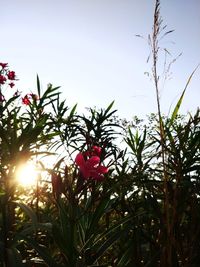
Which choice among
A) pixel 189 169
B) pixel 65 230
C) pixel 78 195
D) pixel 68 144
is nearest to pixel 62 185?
pixel 78 195

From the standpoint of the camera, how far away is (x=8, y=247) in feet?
3.51

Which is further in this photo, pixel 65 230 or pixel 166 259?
pixel 65 230

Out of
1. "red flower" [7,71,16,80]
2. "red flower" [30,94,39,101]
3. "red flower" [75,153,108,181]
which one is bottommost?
"red flower" [75,153,108,181]

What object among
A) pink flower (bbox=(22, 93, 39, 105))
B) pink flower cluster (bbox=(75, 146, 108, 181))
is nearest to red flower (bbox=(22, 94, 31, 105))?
pink flower (bbox=(22, 93, 39, 105))

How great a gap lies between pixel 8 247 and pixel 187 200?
78 centimetres

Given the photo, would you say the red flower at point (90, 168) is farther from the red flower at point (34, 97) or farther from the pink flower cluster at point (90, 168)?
the red flower at point (34, 97)

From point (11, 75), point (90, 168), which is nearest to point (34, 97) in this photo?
point (11, 75)

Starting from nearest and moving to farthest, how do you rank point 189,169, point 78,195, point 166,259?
point 166,259, point 78,195, point 189,169

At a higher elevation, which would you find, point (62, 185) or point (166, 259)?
point (62, 185)

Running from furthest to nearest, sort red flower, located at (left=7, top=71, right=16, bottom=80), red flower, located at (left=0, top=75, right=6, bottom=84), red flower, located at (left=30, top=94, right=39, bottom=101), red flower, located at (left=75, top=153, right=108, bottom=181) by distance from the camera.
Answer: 1. red flower, located at (left=7, top=71, right=16, bottom=80)
2. red flower, located at (left=0, top=75, right=6, bottom=84)
3. red flower, located at (left=30, top=94, right=39, bottom=101)
4. red flower, located at (left=75, top=153, right=108, bottom=181)

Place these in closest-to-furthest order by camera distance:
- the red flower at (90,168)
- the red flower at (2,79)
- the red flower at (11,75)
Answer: the red flower at (90,168), the red flower at (2,79), the red flower at (11,75)

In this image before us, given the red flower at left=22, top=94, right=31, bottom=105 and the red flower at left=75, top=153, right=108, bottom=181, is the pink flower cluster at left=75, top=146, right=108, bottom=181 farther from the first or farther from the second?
the red flower at left=22, top=94, right=31, bottom=105

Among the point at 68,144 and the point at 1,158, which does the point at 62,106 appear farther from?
the point at 1,158

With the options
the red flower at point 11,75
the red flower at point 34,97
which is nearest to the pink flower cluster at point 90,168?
the red flower at point 34,97
